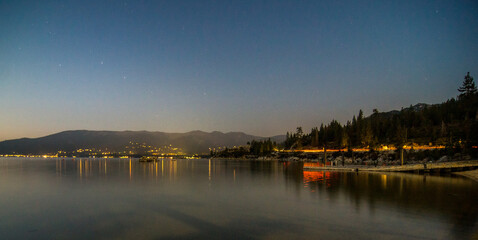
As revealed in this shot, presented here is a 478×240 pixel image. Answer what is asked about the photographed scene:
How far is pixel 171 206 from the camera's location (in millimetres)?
24797

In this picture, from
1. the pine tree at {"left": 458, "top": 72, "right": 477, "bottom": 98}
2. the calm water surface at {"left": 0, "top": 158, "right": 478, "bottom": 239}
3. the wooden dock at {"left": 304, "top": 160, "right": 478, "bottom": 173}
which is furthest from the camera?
the pine tree at {"left": 458, "top": 72, "right": 477, "bottom": 98}

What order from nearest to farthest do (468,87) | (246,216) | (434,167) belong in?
(246,216) → (434,167) → (468,87)

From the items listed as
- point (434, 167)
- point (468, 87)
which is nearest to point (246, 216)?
point (434, 167)

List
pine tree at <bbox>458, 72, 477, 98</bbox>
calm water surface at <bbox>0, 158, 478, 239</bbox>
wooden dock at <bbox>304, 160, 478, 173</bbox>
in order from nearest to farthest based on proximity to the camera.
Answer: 1. calm water surface at <bbox>0, 158, 478, 239</bbox>
2. wooden dock at <bbox>304, 160, 478, 173</bbox>
3. pine tree at <bbox>458, 72, 477, 98</bbox>

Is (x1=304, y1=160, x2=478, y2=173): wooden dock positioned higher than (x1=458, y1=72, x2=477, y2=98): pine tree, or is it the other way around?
(x1=458, y1=72, x2=477, y2=98): pine tree

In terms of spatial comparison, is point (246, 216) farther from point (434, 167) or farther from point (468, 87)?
point (468, 87)

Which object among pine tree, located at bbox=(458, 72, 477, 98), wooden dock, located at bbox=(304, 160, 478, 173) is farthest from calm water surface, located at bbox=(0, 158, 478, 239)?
pine tree, located at bbox=(458, 72, 477, 98)

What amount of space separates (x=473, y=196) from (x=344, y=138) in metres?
104

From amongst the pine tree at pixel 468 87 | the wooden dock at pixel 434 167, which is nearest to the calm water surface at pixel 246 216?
the wooden dock at pixel 434 167

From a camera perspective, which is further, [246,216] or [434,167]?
[434,167]

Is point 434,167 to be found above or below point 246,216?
below

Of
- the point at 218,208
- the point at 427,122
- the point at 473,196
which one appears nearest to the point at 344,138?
the point at 427,122

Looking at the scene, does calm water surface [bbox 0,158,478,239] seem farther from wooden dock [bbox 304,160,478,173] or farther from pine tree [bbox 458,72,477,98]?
pine tree [bbox 458,72,477,98]

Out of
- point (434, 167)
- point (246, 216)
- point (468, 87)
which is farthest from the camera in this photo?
point (468, 87)
